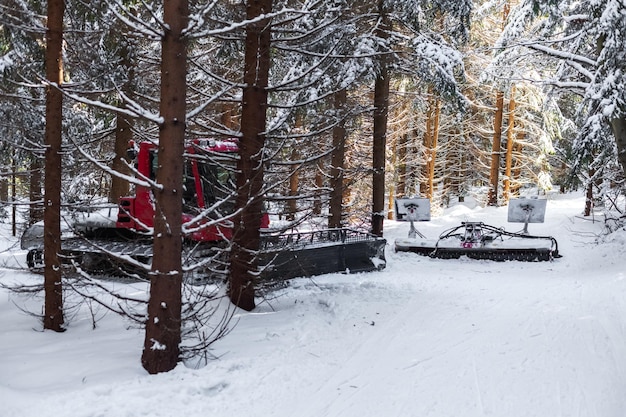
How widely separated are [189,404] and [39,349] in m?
2.32

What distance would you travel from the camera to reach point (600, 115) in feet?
32.6

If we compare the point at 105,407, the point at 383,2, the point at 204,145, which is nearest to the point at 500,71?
the point at 383,2

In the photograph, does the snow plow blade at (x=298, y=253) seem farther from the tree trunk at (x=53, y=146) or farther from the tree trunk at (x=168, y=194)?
the tree trunk at (x=168, y=194)

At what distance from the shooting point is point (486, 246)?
1298 centimetres

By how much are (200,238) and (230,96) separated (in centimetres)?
265

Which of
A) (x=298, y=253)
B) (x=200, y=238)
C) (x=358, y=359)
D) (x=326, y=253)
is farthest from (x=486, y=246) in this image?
(x=358, y=359)

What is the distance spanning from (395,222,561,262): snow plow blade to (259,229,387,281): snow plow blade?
2811 mm

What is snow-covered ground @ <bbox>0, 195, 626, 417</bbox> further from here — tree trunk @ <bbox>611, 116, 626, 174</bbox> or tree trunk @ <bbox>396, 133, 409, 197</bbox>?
tree trunk @ <bbox>396, 133, 409, 197</bbox>

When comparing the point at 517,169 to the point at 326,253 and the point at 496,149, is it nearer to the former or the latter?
the point at 496,149

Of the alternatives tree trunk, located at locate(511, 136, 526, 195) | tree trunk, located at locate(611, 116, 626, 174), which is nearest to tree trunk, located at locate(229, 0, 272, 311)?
tree trunk, located at locate(611, 116, 626, 174)

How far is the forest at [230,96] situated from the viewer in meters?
4.72

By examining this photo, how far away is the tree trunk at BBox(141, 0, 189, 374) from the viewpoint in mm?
4645

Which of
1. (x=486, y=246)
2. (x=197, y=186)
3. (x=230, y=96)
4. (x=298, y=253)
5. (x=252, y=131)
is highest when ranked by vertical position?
(x=230, y=96)

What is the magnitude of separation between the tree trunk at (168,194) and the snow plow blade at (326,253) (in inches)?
134
